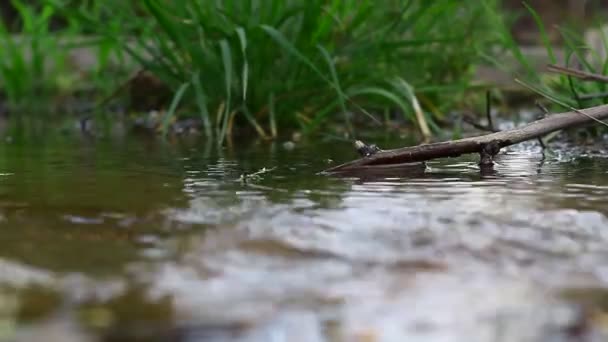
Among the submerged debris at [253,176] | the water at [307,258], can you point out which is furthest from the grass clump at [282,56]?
the water at [307,258]

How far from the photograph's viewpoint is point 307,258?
3.04 ft

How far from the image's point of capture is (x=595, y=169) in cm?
168

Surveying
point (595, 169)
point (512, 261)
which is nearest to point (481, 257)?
point (512, 261)

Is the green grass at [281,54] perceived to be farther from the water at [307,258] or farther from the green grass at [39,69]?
the green grass at [39,69]

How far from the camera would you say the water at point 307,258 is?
0.73 m

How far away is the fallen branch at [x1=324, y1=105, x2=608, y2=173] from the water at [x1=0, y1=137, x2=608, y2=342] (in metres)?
0.05

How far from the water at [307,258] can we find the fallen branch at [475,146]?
48mm

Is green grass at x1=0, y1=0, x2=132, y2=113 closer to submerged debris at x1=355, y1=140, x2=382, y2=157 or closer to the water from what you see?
submerged debris at x1=355, y1=140, x2=382, y2=157

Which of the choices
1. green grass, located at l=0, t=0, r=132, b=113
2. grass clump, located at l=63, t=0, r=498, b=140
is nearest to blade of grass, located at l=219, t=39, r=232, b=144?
grass clump, located at l=63, t=0, r=498, b=140

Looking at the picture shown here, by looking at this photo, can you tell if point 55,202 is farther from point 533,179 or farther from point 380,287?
point 533,179

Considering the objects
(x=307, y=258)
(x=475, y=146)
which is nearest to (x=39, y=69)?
(x=475, y=146)

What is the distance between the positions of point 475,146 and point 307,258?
79 cm

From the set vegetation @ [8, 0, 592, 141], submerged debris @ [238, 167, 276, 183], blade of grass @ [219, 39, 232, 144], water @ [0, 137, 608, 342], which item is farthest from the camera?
vegetation @ [8, 0, 592, 141]

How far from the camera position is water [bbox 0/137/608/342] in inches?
28.7
